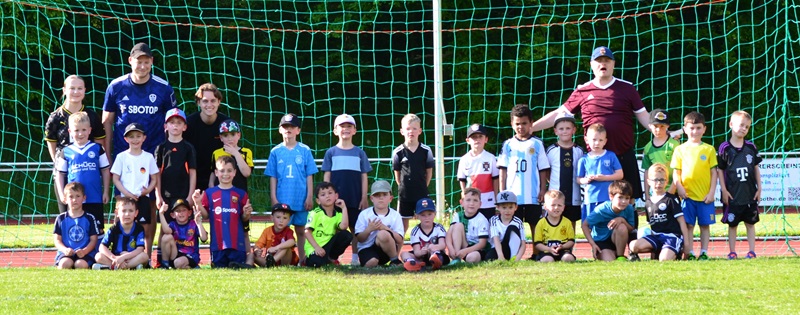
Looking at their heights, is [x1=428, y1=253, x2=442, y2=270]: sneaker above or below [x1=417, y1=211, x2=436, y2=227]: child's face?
below

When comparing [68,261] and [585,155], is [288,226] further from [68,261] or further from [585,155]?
[585,155]

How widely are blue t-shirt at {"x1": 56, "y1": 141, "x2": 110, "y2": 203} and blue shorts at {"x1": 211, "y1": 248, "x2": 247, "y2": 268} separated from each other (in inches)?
44.4

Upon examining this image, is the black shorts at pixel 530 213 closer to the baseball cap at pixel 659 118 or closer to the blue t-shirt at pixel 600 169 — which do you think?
the blue t-shirt at pixel 600 169

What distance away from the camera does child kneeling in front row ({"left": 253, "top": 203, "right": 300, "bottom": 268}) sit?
29.6 ft

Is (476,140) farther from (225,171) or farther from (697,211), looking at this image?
(225,171)

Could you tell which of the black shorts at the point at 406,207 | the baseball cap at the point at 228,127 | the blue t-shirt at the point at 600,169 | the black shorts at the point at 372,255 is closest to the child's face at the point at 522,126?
the blue t-shirt at the point at 600,169

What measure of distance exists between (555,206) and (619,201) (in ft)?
1.84

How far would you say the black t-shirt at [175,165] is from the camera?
8.82 m

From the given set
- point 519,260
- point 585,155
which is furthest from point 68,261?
point 585,155

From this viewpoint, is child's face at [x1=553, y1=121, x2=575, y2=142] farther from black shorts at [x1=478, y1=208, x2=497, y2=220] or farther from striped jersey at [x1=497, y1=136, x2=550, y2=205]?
black shorts at [x1=478, y1=208, x2=497, y2=220]

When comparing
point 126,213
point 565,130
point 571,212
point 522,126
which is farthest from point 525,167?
point 126,213

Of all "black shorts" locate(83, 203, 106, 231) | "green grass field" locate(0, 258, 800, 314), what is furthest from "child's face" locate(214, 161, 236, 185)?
"black shorts" locate(83, 203, 106, 231)

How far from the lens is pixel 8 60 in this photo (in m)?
20.1

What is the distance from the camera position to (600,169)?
8.98 m
